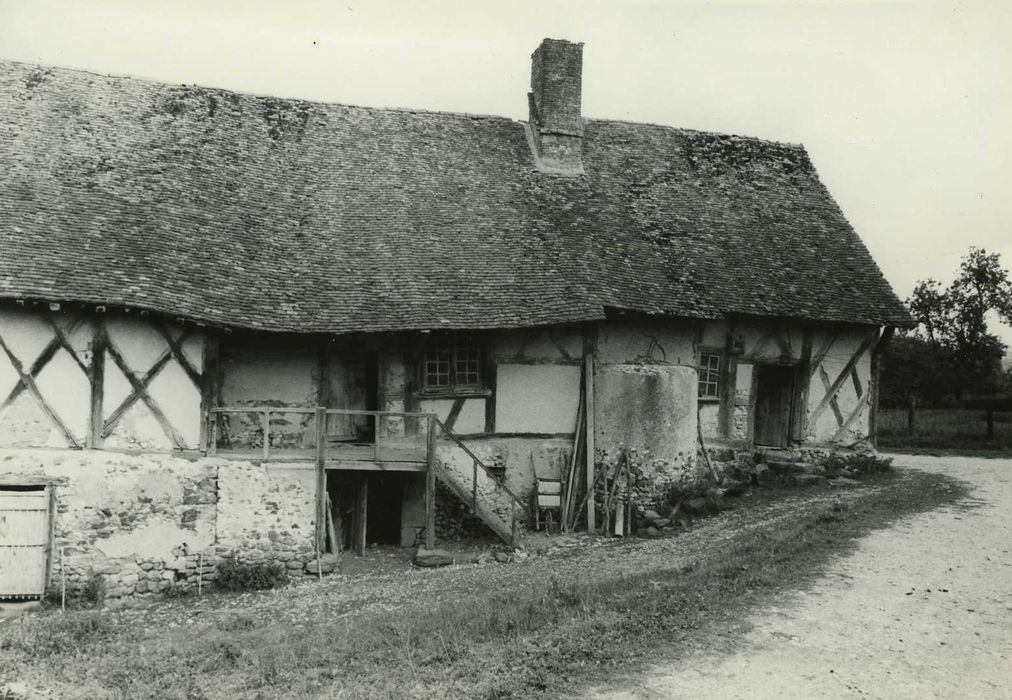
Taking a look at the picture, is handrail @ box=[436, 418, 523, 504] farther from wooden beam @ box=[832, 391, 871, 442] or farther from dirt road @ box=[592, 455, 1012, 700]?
wooden beam @ box=[832, 391, 871, 442]

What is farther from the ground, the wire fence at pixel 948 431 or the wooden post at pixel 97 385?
the wooden post at pixel 97 385

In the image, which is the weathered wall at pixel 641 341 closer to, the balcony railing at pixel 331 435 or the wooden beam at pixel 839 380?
the balcony railing at pixel 331 435

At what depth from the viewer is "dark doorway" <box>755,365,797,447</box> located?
1917 centimetres

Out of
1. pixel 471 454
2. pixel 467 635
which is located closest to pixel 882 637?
pixel 467 635

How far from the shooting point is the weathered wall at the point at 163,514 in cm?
1283

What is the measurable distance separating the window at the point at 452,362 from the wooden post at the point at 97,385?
535cm

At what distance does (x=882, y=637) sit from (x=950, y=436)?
20071 millimetres

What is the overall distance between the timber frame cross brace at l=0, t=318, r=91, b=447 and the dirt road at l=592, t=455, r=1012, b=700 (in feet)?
31.6

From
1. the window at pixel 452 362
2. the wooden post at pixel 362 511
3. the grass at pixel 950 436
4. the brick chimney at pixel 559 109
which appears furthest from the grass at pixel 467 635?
the grass at pixel 950 436

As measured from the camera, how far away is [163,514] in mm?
13188

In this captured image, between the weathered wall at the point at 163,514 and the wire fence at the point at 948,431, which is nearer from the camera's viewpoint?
the weathered wall at the point at 163,514

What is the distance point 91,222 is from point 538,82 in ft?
34.2

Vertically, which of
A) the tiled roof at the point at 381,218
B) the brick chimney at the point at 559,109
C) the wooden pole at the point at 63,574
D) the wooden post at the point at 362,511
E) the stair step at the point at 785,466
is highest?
the brick chimney at the point at 559,109

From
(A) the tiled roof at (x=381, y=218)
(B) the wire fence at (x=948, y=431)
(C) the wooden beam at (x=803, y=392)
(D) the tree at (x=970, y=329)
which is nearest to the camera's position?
(A) the tiled roof at (x=381, y=218)
